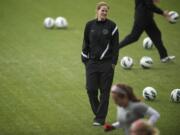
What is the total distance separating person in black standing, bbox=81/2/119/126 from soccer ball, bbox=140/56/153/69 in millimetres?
5231

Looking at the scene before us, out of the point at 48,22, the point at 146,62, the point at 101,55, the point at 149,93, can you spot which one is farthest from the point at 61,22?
the point at 101,55

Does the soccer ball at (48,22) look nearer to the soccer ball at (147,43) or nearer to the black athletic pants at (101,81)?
the soccer ball at (147,43)

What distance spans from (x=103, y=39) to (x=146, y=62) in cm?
547

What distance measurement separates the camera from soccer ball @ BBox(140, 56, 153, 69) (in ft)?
63.8

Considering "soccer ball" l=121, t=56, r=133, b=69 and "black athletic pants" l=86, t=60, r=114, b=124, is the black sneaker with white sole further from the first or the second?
"black athletic pants" l=86, t=60, r=114, b=124

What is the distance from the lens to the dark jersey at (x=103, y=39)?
14.2 meters

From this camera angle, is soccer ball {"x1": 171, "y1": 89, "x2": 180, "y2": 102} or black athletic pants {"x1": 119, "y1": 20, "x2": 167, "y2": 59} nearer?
soccer ball {"x1": 171, "y1": 89, "x2": 180, "y2": 102}

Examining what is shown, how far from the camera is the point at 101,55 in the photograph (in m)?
14.2

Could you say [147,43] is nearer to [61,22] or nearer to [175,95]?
[61,22]

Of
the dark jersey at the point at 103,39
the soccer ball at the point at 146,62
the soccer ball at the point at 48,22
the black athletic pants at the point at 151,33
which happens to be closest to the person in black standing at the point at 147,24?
the black athletic pants at the point at 151,33

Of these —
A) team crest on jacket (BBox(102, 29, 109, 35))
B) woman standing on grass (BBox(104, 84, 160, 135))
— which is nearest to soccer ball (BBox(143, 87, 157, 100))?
team crest on jacket (BBox(102, 29, 109, 35))

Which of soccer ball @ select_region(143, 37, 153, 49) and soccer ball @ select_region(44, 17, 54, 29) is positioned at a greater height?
soccer ball @ select_region(44, 17, 54, 29)

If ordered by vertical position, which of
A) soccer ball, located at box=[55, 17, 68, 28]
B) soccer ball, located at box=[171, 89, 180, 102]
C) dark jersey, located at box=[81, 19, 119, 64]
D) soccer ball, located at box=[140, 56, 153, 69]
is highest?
soccer ball, located at box=[55, 17, 68, 28]

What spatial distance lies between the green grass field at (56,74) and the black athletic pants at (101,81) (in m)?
0.47
